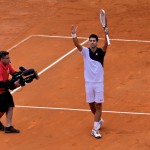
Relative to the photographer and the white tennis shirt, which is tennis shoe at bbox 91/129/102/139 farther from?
the photographer

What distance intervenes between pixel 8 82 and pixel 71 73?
4.60m

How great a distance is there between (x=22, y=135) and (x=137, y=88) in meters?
3.98

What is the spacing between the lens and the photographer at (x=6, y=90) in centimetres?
1392

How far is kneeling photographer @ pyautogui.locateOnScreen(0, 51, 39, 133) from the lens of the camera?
1393 cm

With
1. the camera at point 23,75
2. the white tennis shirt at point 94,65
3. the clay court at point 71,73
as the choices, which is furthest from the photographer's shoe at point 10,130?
the white tennis shirt at point 94,65

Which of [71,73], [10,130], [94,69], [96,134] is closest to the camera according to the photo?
[94,69]

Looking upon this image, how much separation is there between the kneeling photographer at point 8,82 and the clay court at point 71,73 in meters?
0.40

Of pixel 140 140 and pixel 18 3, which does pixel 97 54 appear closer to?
pixel 140 140

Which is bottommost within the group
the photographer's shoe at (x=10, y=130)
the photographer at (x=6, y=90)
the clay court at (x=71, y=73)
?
the clay court at (x=71, y=73)

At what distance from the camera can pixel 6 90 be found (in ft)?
46.4

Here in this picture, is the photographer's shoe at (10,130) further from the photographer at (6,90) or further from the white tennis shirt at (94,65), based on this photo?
the white tennis shirt at (94,65)

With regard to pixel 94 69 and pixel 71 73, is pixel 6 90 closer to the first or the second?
pixel 94 69

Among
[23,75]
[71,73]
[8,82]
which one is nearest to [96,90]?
[23,75]

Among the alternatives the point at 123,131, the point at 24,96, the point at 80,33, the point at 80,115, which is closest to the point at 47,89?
the point at 24,96
